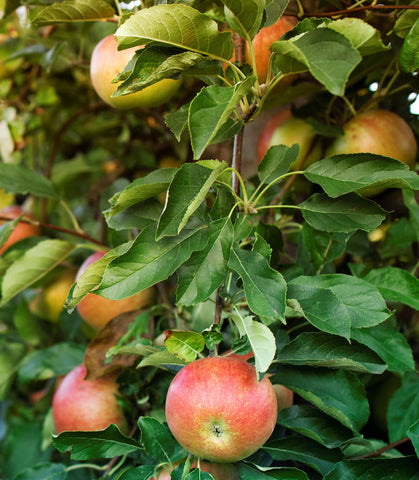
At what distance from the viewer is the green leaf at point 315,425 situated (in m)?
0.62

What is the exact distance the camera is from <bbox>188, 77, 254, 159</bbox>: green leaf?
481 millimetres

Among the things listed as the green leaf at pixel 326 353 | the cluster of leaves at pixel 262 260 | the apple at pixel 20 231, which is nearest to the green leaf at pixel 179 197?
the cluster of leaves at pixel 262 260

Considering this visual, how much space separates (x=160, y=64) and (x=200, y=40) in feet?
0.18

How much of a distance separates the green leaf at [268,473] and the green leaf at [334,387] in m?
0.11

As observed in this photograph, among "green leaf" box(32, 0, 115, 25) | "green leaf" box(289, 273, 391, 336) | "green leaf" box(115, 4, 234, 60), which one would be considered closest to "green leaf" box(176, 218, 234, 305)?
"green leaf" box(289, 273, 391, 336)

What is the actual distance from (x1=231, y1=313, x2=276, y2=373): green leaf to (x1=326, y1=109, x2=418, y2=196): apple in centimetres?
38

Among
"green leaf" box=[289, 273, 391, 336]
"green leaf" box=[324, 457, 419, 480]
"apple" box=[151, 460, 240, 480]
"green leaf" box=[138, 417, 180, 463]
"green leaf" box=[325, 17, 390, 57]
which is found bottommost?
"green leaf" box=[324, 457, 419, 480]

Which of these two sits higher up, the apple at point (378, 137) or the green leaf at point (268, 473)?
the apple at point (378, 137)

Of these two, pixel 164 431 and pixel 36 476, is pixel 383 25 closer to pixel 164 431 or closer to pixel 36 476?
pixel 164 431

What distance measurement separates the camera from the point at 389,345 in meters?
0.69

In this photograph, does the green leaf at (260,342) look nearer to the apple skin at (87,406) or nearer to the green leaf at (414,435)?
the green leaf at (414,435)

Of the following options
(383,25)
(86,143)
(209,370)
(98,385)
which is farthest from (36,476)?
(86,143)

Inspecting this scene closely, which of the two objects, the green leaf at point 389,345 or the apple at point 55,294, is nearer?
the green leaf at point 389,345

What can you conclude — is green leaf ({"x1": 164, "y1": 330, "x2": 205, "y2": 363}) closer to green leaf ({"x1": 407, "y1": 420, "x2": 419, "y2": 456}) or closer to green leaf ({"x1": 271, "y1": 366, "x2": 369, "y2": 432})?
green leaf ({"x1": 271, "y1": 366, "x2": 369, "y2": 432})
